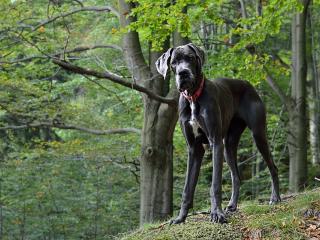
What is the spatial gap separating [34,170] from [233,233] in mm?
9777

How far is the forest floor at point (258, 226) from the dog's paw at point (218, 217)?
57 millimetres

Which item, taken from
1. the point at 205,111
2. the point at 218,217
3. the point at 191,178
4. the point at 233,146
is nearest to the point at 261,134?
the point at 233,146

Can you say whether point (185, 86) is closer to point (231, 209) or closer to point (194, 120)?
point (194, 120)

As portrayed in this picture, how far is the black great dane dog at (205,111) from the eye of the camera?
5664 millimetres

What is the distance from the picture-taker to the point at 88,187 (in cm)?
1516

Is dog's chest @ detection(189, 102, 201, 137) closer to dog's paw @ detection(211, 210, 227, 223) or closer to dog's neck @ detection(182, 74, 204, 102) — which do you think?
dog's neck @ detection(182, 74, 204, 102)

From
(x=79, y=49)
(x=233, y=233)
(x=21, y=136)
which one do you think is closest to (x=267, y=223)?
(x=233, y=233)

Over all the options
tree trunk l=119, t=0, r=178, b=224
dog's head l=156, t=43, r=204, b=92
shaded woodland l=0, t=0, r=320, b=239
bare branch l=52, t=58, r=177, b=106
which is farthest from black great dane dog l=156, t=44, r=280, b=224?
tree trunk l=119, t=0, r=178, b=224

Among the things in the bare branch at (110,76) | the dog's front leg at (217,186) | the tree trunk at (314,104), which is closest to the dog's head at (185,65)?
the dog's front leg at (217,186)

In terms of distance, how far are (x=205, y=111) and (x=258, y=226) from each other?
4.35 ft

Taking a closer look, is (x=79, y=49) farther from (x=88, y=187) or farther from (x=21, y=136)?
(x=21, y=136)

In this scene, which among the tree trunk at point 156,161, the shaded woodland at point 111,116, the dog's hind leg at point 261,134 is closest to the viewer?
the dog's hind leg at point 261,134

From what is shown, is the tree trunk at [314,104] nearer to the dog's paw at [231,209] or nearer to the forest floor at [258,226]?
the dog's paw at [231,209]

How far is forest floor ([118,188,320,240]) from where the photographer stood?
5.59 meters
